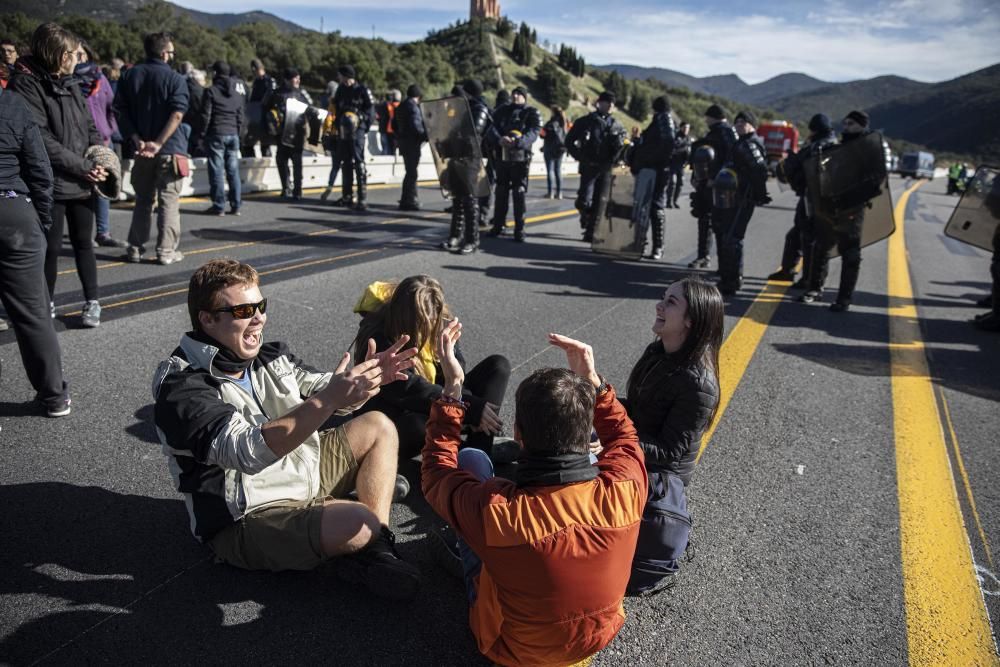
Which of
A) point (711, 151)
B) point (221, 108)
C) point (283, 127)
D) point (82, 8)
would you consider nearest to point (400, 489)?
point (711, 151)

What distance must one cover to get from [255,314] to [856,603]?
2379 mm

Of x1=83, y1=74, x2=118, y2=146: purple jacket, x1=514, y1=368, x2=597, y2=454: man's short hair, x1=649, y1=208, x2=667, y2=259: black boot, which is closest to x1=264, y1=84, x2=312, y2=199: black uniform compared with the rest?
x1=83, y1=74, x2=118, y2=146: purple jacket

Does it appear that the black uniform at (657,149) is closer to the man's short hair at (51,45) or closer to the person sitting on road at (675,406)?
the person sitting on road at (675,406)

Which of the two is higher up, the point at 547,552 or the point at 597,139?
the point at 597,139

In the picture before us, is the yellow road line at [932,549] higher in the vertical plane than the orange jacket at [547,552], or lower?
lower

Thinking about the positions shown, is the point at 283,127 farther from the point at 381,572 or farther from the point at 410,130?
the point at 381,572

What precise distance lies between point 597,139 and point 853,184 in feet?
11.2

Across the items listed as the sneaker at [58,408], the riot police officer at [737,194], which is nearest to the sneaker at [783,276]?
the riot police officer at [737,194]

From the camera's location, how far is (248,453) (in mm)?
1990

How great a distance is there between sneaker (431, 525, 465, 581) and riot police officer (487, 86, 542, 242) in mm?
6783

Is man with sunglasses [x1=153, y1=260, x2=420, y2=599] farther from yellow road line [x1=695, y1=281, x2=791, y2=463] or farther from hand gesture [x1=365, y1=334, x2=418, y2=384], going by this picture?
yellow road line [x1=695, y1=281, x2=791, y2=463]

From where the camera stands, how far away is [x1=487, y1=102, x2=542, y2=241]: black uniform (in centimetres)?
874

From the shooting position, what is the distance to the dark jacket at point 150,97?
6496 mm

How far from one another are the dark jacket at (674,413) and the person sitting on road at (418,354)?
2.18ft
